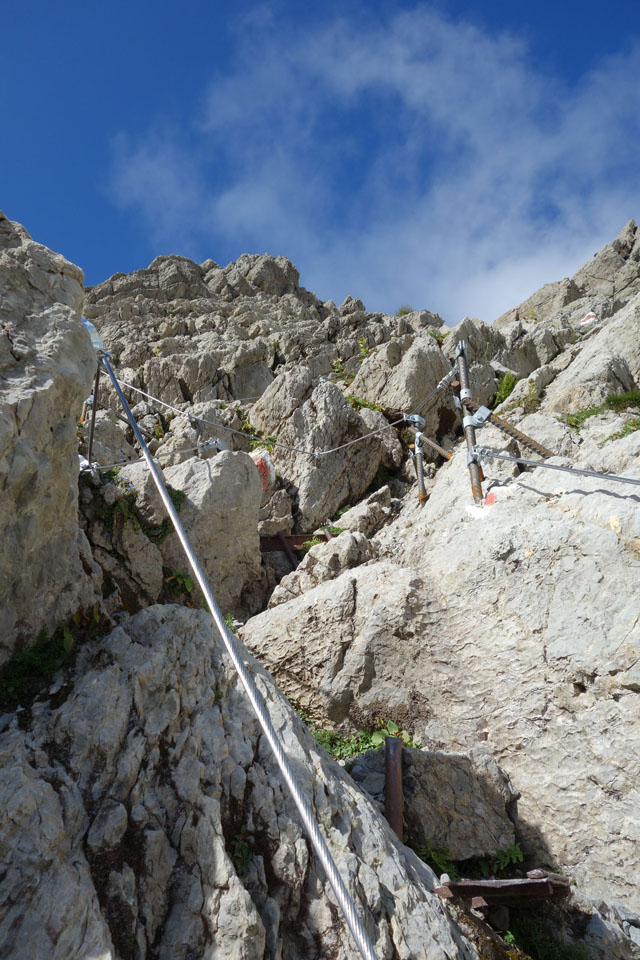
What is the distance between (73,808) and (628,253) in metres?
48.4

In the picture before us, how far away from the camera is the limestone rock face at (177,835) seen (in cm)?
330

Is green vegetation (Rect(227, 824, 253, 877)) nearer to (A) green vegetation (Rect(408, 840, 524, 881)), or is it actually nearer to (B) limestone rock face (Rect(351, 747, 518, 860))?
(B) limestone rock face (Rect(351, 747, 518, 860))

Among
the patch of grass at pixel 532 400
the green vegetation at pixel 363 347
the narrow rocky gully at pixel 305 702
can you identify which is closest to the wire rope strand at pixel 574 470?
the narrow rocky gully at pixel 305 702

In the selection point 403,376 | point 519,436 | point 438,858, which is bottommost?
point 438,858

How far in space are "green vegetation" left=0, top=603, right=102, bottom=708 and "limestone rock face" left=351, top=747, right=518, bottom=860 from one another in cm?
403

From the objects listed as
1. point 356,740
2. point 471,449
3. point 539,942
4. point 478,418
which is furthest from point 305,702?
point 478,418

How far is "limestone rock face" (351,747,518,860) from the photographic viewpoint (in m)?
6.19

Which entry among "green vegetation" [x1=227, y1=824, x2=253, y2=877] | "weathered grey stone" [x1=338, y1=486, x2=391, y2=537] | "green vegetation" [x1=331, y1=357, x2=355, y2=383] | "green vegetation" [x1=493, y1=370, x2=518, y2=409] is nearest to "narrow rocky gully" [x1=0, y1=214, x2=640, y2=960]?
"green vegetation" [x1=227, y1=824, x2=253, y2=877]

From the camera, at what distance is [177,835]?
3953mm

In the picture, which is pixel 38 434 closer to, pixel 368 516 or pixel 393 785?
pixel 393 785

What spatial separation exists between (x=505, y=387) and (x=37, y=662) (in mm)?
20901

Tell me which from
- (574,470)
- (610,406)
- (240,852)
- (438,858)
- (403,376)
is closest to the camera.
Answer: (240,852)

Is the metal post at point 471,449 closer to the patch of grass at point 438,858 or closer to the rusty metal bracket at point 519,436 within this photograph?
the rusty metal bracket at point 519,436

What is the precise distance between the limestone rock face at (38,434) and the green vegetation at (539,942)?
569 cm
